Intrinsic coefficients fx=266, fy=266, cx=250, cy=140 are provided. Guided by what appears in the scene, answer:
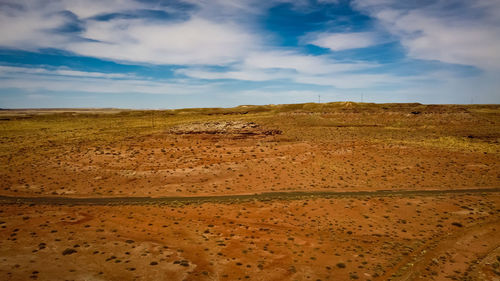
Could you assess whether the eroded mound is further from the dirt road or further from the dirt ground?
the dirt road

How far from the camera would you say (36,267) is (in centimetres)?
1238

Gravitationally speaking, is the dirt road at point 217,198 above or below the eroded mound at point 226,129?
below

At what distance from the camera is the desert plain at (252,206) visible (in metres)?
13.3

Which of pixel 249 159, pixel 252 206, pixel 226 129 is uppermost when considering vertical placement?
pixel 226 129

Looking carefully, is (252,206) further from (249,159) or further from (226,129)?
(226,129)

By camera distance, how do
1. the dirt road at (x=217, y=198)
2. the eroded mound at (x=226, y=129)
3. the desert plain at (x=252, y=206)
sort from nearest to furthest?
the desert plain at (x=252, y=206), the dirt road at (x=217, y=198), the eroded mound at (x=226, y=129)

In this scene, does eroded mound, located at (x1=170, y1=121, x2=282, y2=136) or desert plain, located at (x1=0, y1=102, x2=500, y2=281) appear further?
eroded mound, located at (x1=170, y1=121, x2=282, y2=136)

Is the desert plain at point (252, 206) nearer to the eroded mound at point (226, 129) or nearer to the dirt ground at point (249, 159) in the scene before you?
the dirt ground at point (249, 159)

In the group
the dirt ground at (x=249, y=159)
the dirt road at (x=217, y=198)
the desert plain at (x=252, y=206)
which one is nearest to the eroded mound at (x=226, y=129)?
the dirt ground at (x=249, y=159)

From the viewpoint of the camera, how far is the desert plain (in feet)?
43.6

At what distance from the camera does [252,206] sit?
72.1 feet

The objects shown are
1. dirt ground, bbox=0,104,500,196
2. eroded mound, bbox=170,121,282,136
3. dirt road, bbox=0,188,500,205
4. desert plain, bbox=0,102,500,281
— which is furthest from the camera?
eroded mound, bbox=170,121,282,136

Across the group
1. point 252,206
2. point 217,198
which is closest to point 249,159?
point 217,198

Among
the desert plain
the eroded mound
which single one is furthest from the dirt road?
the eroded mound
